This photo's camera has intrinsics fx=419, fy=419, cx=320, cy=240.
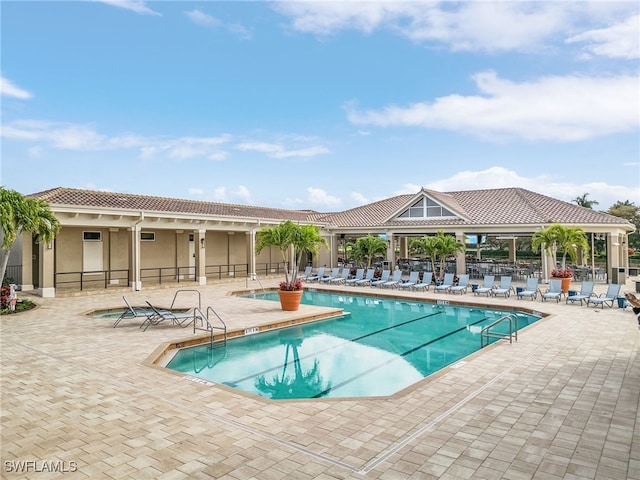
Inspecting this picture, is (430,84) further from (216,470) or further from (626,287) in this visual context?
(216,470)

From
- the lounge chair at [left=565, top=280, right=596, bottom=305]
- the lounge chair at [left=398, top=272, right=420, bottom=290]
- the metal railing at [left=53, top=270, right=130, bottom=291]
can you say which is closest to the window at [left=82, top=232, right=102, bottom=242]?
the metal railing at [left=53, top=270, right=130, bottom=291]

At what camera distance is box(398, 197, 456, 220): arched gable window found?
24.1 metres

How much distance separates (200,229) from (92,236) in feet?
15.8

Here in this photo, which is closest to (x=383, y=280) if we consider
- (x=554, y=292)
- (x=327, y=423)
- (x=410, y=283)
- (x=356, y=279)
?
(x=356, y=279)

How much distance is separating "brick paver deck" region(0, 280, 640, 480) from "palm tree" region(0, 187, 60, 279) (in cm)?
482

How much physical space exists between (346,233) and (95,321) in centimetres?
1841

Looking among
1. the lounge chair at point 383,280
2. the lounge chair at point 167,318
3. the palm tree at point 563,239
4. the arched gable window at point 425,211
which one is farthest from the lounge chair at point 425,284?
the lounge chair at point 167,318

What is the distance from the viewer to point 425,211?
24734mm

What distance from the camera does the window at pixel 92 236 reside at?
748 inches

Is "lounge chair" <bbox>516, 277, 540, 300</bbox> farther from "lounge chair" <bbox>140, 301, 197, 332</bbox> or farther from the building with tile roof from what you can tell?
"lounge chair" <bbox>140, 301, 197, 332</bbox>

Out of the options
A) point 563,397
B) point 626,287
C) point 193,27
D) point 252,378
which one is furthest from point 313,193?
point 563,397

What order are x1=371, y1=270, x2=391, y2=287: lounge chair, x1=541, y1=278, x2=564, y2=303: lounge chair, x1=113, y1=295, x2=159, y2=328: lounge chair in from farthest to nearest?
x1=371, y1=270, x2=391, y2=287: lounge chair → x1=541, y1=278, x2=564, y2=303: lounge chair → x1=113, y1=295, x2=159, y2=328: lounge chair

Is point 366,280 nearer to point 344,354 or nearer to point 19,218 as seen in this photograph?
point 344,354

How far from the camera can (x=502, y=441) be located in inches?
172
